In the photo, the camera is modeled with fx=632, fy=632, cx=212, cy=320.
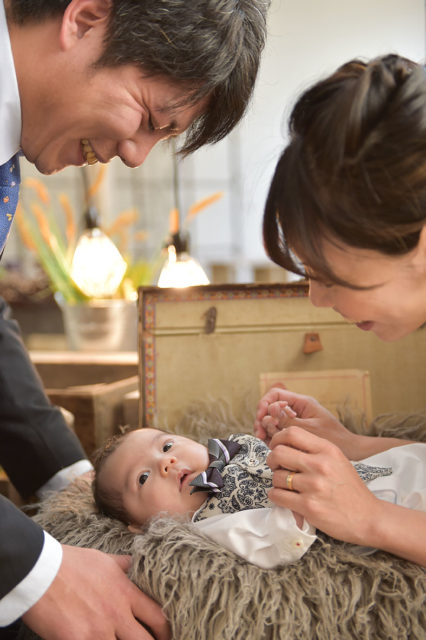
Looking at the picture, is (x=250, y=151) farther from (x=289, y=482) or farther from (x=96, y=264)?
(x=289, y=482)

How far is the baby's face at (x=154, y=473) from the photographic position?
36.8 inches

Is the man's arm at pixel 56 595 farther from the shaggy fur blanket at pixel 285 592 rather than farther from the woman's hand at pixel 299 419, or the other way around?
the woman's hand at pixel 299 419

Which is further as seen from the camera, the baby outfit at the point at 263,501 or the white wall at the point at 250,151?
the white wall at the point at 250,151

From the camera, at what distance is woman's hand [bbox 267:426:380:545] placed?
0.74 metres

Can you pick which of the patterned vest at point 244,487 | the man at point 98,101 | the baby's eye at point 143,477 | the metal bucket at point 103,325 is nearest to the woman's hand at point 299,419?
the patterned vest at point 244,487

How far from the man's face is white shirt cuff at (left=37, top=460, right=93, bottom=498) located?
606mm

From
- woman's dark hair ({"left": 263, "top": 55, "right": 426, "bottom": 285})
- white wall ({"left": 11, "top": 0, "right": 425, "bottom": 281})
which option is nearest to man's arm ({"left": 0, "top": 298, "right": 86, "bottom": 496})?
woman's dark hair ({"left": 263, "top": 55, "right": 426, "bottom": 285})

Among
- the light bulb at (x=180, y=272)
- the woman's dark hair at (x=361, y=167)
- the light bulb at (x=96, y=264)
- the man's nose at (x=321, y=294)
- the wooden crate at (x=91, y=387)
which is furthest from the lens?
the light bulb at (x=96, y=264)

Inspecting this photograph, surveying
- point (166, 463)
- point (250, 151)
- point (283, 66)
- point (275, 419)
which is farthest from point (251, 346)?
point (283, 66)

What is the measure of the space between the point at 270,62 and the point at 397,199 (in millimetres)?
6003

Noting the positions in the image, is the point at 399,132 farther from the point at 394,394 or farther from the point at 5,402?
the point at 5,402

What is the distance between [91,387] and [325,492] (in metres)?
0.89

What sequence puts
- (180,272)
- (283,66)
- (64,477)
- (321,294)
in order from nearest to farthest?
(321,294) → (64,477) → (180,272) → (283,66)

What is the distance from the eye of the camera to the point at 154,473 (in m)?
0.95
